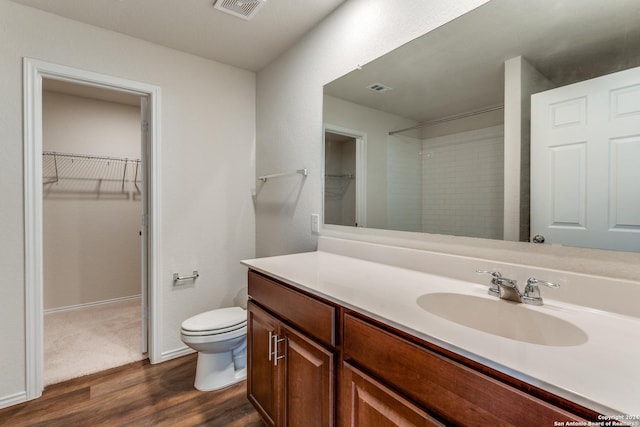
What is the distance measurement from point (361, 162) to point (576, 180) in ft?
3.28

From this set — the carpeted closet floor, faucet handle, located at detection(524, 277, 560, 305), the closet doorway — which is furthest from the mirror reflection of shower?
the closet doorway

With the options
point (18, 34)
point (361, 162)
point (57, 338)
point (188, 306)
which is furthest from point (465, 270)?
point (57, 338)

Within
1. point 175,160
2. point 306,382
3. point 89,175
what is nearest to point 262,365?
point 306,382

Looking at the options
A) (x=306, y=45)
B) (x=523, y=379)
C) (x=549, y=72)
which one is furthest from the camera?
(x=306, y=45)

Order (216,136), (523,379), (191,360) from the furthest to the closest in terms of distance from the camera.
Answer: (216,136) → (191,360) → (523,379)

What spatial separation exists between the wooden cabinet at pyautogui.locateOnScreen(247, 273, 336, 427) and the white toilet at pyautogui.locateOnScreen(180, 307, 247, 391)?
0.36 meters

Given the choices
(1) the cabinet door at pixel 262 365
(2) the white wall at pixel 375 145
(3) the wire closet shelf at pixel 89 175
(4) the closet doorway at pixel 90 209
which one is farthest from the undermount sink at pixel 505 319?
(3) the wire closet shelf at pixel 89 175

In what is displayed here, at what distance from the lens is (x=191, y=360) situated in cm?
223

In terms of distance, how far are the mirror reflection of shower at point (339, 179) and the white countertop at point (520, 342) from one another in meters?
0.58

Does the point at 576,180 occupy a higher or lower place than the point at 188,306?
higher

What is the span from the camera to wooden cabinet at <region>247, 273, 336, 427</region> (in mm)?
1026

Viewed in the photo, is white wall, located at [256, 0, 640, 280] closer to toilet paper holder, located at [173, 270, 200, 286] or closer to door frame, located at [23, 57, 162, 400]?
toilet paper holder, located at [173, 270, 200, 286]

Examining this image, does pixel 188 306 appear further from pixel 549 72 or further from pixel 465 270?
pixel 549 72

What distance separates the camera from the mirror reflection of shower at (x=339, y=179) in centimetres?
177
